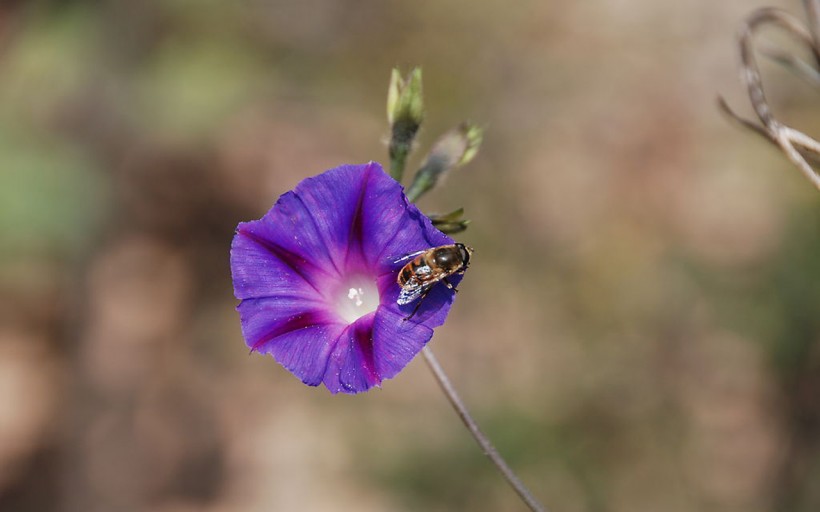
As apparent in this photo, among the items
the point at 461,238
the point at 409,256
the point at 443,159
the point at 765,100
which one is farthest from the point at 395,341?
the point at 461,238

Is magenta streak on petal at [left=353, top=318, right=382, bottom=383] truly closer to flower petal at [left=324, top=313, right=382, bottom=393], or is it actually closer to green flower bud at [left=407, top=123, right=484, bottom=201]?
flower petal at [left=324, top=313, right=382, bottom=393]

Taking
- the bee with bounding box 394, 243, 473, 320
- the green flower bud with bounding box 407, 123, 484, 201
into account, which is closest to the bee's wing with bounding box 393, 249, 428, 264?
the bee with bounding box 394, 243, 473, 320

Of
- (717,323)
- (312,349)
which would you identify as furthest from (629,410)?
(312,349)

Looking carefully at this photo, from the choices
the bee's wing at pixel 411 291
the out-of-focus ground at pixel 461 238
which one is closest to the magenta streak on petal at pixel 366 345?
the bee's wing at pixel 411 291

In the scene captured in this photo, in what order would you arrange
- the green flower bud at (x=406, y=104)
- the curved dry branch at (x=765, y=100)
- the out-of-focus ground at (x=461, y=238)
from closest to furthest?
the curved dry branch at (x=765, y=100), the green flower bud at (x=406, y=104), the out-of-focus ground at (x=461, y=238)

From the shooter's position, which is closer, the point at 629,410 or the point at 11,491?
the point at 629,410

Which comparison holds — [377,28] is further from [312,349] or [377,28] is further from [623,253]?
[312,349]

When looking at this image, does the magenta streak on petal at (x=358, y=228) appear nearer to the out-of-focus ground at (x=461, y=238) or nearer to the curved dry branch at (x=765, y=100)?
the curved dry branch at (x=765, y=100)
